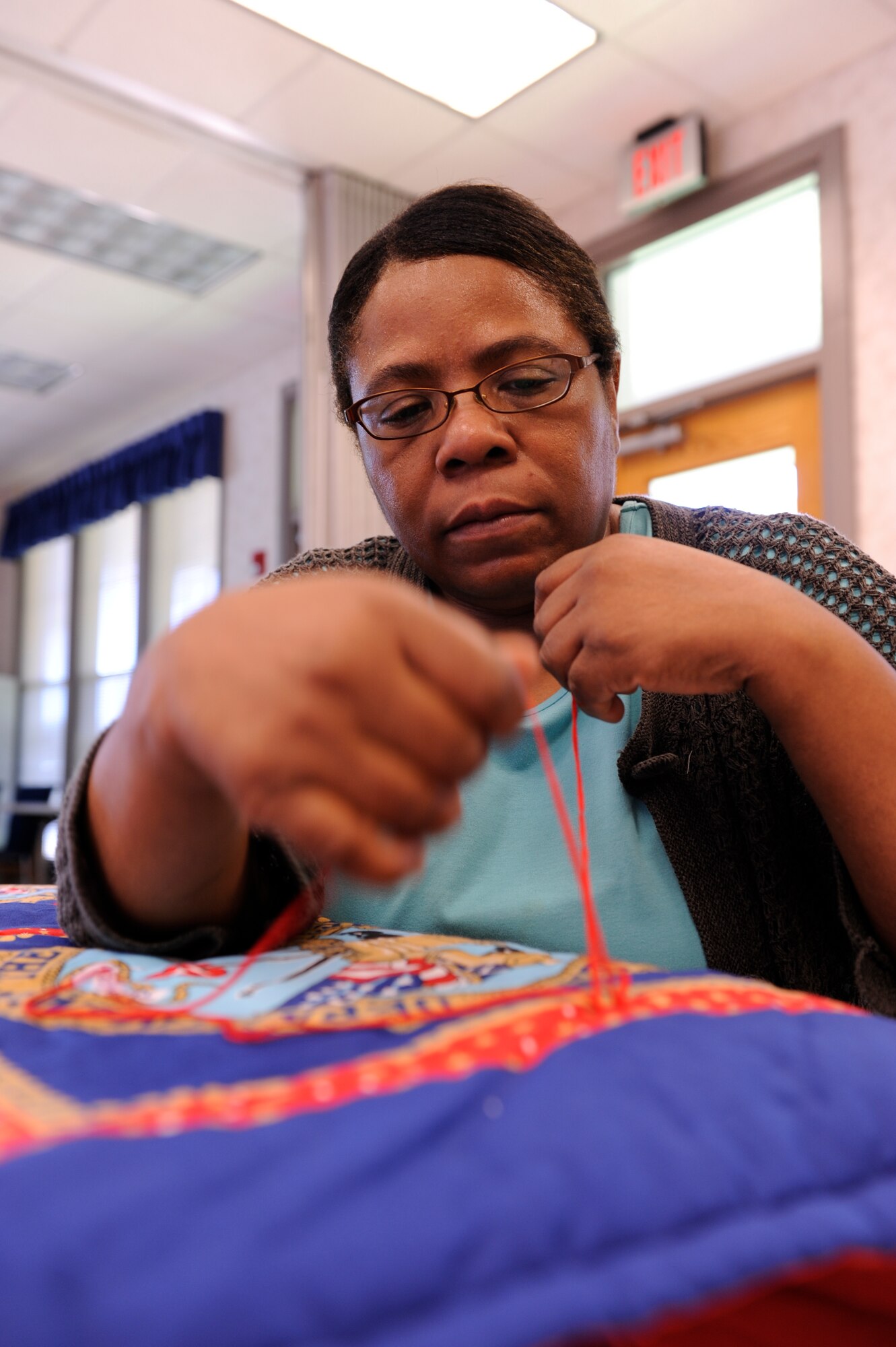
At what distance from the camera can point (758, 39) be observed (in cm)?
295

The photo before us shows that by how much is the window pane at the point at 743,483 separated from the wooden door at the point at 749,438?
0.02 meters

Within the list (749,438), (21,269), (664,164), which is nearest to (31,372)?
(21,269)

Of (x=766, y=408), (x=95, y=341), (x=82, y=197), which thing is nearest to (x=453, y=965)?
(x=766, y=408)

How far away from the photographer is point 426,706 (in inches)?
14.4

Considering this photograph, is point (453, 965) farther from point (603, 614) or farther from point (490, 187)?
point (490, 187)

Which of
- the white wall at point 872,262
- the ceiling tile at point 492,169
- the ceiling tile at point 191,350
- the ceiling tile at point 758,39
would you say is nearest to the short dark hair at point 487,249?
the white wall at point 872,262

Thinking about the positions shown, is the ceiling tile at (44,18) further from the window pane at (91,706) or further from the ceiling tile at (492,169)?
the window pane at (91,706)

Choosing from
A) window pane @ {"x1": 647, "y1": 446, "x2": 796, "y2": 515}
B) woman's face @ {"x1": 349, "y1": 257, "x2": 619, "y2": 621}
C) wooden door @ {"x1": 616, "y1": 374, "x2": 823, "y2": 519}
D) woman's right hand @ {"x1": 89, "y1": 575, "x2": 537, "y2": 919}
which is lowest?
woman's right hand @ {"x1": 89, "y1": 575, "x2": 537, "y2": 919}

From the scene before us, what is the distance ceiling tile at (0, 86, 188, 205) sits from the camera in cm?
337

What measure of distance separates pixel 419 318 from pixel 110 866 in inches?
21.6

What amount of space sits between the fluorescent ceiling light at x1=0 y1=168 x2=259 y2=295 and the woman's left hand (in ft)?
12.7

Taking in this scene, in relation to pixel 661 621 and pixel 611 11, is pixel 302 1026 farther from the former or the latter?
pixel 611 11

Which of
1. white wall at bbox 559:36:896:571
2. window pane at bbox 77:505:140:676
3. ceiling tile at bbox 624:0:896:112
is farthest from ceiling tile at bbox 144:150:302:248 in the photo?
window pane at bbox 77:505:140:676

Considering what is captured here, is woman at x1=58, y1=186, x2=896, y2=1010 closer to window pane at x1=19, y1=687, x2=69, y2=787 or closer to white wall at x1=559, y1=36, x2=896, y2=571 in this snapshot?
white wall at x1=559, y1=36, x2=896, y2=571
